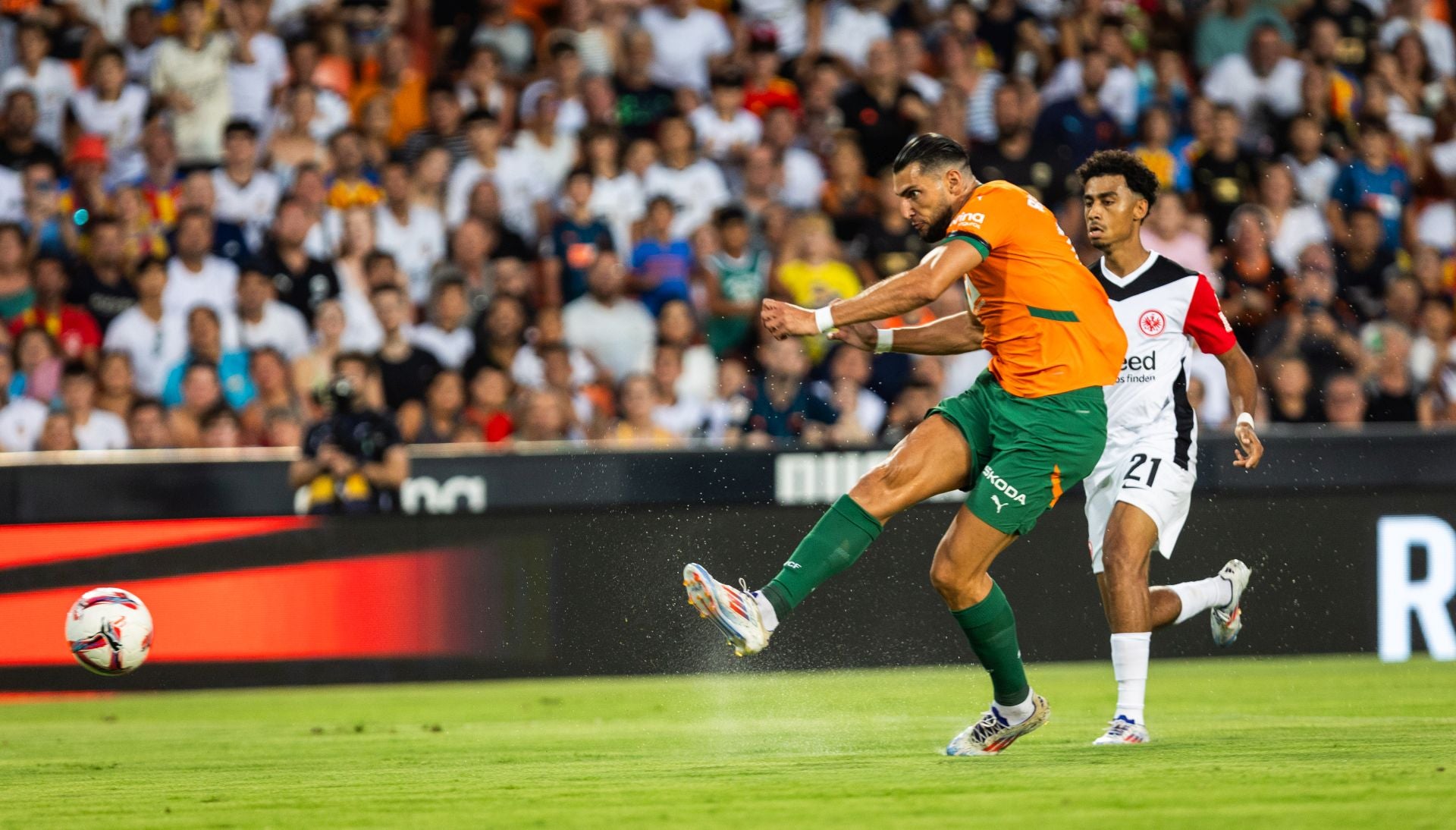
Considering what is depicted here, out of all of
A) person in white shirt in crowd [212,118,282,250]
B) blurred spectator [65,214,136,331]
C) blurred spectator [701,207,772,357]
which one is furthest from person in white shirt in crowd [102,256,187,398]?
blurred spectator [701,207,772,357]

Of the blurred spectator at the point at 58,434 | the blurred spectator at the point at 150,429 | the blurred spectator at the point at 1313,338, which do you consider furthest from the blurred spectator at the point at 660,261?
the blurred spectator at the point at 1313,338

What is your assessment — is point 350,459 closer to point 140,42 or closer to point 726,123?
point 726,123

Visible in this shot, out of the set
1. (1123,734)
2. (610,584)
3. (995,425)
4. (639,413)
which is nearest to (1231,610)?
(1123,734)

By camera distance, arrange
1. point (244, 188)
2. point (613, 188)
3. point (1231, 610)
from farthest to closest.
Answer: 1. point (613, 188)
2. point (244, 188)
3. point (1231, 610)

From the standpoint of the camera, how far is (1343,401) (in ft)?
44.7

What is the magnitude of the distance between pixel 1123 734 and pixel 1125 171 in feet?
7.91

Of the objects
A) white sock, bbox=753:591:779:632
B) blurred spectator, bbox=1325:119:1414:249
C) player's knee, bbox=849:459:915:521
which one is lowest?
white sock, bbox=753:591:779:632

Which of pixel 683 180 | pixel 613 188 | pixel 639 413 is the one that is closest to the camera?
pixel 639 413

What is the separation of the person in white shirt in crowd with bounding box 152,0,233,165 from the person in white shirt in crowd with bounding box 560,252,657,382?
10.7 feet

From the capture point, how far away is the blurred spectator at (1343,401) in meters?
13.6

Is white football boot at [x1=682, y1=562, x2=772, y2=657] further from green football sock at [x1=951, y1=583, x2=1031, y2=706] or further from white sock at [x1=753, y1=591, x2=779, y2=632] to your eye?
green football sock at [x1=951, y1=583, x2=1031, y2=706]

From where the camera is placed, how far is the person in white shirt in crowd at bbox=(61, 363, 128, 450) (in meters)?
13.0

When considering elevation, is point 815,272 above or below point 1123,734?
above

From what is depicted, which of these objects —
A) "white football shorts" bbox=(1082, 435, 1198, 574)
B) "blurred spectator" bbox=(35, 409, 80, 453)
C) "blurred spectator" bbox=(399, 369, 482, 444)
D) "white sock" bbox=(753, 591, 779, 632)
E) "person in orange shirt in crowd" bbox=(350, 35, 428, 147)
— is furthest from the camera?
"person in orange shirt in crowd" bbox=(350, 35, 428, 147)
